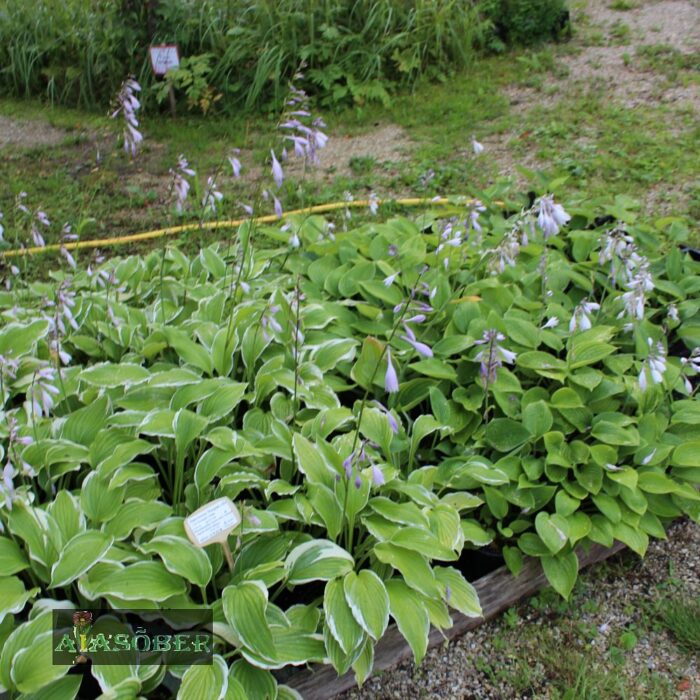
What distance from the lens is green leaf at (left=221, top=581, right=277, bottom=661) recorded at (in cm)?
194

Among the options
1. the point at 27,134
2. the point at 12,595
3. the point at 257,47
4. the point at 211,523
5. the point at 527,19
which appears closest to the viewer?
the point at 211,523

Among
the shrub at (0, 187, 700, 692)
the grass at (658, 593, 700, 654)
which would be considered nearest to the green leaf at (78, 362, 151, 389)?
the shrub at (0, 187, 700, 692)

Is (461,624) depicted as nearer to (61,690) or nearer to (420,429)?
(420,429)

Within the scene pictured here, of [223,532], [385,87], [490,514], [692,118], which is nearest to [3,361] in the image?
[223,532]

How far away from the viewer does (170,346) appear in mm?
2973

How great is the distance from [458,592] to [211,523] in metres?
0.91

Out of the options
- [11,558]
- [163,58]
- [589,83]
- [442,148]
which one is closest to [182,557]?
[11,558]

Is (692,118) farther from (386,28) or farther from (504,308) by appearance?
(504,308)

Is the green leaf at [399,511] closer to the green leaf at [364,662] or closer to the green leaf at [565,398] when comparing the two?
the green leaf at [364,662]

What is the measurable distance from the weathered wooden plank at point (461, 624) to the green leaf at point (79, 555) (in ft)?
2.28

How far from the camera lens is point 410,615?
7.02 ft

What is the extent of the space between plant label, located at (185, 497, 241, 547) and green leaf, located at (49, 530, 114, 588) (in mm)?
365

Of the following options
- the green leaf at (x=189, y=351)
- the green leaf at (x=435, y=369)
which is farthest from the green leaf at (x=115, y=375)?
the green leaf at (x=435, y=369)

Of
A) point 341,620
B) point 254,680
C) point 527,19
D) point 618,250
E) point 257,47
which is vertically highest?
point 527,19
